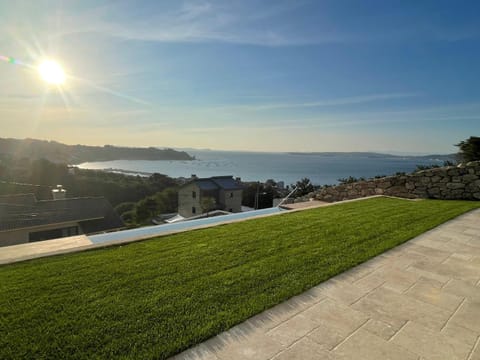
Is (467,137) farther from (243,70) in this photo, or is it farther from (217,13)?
(217,13)

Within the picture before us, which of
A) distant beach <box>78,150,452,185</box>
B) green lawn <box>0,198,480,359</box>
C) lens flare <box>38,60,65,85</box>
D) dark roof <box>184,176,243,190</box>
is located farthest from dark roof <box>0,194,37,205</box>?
dark roof <box>184,176,243,190</box>

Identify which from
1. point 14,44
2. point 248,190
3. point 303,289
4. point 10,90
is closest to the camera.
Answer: point 303,289

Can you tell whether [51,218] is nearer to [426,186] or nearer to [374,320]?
[374,320]

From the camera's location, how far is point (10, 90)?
7824mm

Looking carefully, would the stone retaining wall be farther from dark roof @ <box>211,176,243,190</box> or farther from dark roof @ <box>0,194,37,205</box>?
dark roof @ <box>211,176,243,190</box>

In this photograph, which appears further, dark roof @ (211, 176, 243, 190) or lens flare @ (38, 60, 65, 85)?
dark roof @ (211, 176, 243, 190)

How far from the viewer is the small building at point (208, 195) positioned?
825 inches

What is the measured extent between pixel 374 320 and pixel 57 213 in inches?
400

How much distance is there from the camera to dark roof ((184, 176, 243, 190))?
70.2 ft

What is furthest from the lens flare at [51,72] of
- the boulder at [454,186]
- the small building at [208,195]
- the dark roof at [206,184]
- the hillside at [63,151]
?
the dark roof at [206,184]

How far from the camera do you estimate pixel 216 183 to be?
72.6ft

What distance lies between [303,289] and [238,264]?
0.75 m

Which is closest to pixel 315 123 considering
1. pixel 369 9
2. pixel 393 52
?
pixel 393 52

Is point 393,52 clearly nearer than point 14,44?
No
